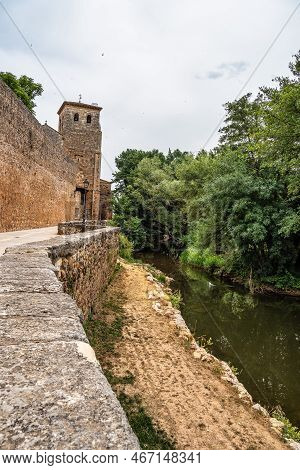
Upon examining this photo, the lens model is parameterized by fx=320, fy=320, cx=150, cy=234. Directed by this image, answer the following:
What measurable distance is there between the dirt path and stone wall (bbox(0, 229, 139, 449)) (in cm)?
294

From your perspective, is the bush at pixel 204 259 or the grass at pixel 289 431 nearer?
the grass at pixel 289 431

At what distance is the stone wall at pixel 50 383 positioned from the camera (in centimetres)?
99

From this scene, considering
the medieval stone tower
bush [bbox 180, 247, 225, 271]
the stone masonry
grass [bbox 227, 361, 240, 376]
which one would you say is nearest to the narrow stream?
grass [bbox 227, 361, 240, 376]

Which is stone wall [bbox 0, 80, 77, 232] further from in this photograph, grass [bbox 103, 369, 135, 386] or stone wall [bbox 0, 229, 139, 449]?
stone wall [bbox 0, 229, 139, 449]

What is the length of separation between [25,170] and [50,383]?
47.9ft

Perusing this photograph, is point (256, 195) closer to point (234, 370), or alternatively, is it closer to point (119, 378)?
point (234, 370)

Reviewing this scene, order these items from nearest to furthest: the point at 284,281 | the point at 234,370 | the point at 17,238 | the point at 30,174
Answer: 1. the point at 234,370
2. the point at 17,238
3. the point at 30,174
4. the point at 284,281

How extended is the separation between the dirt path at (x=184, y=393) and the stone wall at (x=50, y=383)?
9.64 feet

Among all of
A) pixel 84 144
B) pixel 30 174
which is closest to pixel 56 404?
pixel 30 174

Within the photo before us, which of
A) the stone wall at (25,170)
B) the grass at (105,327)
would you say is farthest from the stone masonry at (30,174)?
the grass at (105,327)

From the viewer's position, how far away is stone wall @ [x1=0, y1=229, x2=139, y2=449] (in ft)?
3.23

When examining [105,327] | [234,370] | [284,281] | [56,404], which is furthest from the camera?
[284,281]

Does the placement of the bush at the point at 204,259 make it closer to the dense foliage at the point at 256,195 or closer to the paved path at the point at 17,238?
the dense foliage at the point at 256,195

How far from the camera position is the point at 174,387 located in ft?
17.5
